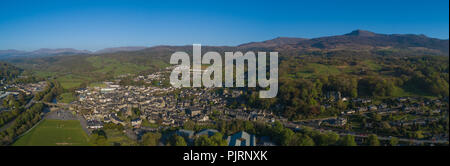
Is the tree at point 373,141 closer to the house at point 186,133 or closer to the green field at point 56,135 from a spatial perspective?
the house at point 186,133

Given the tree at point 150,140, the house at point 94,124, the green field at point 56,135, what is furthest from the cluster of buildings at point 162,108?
the tree at point 150,140

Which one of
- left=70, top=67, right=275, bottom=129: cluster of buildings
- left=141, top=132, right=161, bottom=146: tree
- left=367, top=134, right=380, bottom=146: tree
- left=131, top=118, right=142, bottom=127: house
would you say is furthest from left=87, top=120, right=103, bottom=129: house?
left=367, top=134, right=380, bottom=146: tree

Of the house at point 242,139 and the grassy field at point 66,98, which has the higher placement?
the grassy field at point 66,98

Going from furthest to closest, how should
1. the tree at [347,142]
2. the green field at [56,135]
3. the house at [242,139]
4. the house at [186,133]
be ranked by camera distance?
the house at [186,133], the green field at [56,135], the house at [242,139], the tree at [347,142]

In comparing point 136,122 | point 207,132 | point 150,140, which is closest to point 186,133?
point 207,132

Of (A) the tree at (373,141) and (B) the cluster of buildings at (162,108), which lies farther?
(B) the cluster of buildings at (162,108)

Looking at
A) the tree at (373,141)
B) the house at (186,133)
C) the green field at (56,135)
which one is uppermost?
the tree at (373,141)

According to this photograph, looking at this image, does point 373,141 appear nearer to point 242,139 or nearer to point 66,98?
point 242,139
